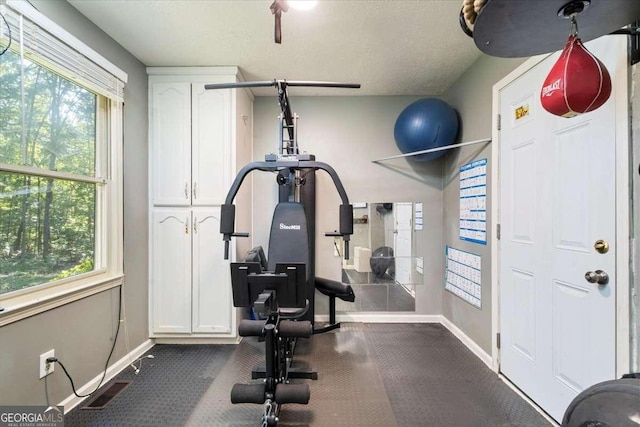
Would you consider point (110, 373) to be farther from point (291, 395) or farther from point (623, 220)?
point (623, 220)

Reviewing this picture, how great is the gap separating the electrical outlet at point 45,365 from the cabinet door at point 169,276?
87cm

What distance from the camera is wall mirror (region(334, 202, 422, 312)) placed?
304 centimetres

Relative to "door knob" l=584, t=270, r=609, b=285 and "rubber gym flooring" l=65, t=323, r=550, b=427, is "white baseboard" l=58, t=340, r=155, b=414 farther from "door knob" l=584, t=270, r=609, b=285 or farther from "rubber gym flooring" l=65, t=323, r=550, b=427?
"door knob" l=584, t=270, r=609, b=285

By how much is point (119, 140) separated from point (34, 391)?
171cm

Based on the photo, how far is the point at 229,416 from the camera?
1.64 metres

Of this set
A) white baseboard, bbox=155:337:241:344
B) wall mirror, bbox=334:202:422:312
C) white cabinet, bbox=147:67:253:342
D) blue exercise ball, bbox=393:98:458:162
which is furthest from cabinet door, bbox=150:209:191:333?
blue exercise ball, bbox=393:98:458:162

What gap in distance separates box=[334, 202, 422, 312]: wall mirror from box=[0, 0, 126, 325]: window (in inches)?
86.3

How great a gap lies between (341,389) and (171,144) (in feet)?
8.19

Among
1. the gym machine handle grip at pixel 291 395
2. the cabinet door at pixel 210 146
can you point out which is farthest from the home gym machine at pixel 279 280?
the cabinet door at pixel 210 146

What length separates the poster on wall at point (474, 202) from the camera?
88.2 inches

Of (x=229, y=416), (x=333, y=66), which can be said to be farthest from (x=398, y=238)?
(x=229, y=416)

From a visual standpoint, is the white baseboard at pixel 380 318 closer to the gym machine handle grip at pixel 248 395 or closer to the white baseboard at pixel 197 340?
the white baseboard at pixel 197 340

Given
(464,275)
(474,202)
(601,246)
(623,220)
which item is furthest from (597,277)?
(464,275)

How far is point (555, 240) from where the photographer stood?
5.05 ft
